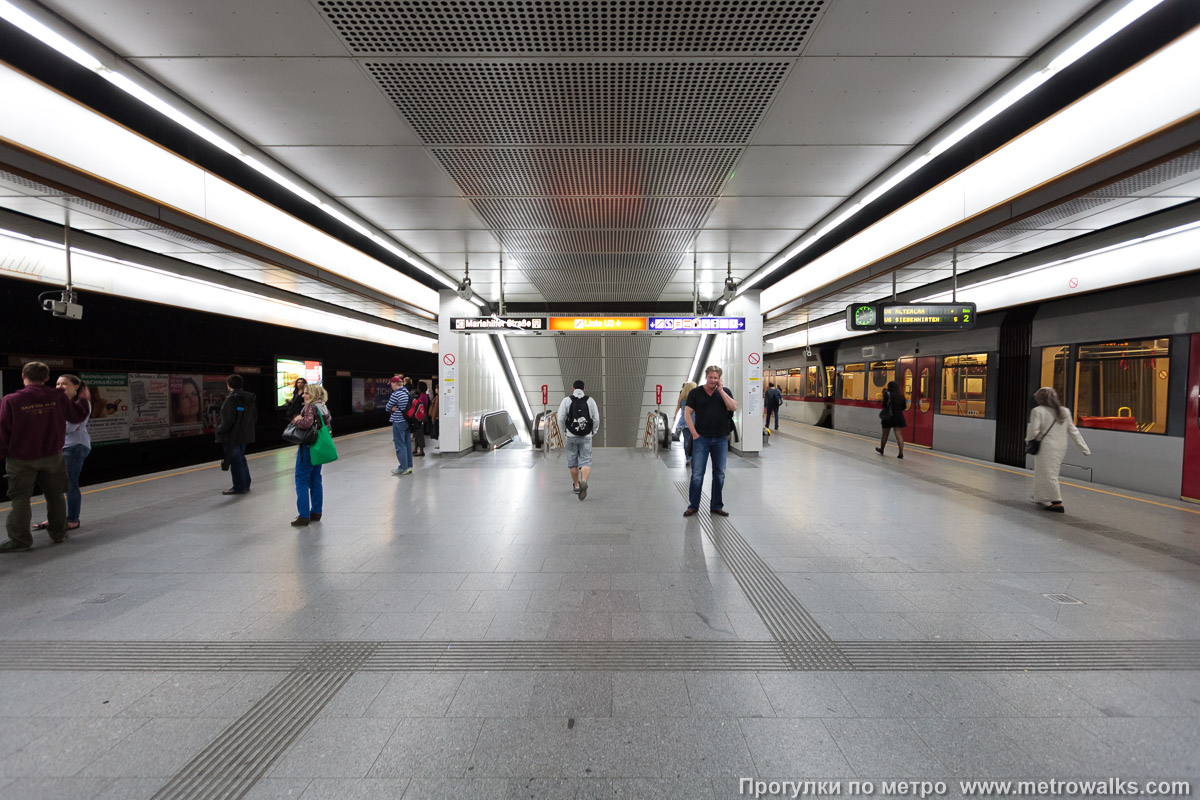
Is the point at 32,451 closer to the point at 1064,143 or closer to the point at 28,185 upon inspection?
the point at 28,185

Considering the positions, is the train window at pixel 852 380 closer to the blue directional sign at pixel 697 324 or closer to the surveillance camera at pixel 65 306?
the blue directional sign at pixel 697 324

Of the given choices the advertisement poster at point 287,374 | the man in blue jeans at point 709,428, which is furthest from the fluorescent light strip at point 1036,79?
the advertisement poster at point 287,374

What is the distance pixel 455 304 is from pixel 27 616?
28.9ft

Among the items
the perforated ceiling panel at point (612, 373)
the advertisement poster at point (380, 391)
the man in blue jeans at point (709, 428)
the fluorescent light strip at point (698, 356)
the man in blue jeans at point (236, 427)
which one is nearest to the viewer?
the man in blue jeans at point (709, 428)

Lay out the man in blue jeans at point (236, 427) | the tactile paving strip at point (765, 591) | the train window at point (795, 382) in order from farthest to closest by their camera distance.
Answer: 1. the train window at point (795, 382)
2. the man in blue jeans at point (236, 427)
3. the tactile paving strip at point (765, 591)

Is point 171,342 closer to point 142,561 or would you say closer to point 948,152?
point 142,561

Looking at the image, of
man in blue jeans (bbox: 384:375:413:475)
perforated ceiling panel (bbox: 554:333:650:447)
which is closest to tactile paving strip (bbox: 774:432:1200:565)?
man in blue jeans (bbox: 384:375:413:475)

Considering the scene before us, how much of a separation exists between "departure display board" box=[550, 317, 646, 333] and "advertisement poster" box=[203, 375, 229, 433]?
687cm

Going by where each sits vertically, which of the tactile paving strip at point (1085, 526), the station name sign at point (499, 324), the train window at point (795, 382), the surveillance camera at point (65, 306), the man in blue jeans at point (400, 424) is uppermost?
the station name sign at point (499, 324)

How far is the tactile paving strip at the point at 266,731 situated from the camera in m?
1.88

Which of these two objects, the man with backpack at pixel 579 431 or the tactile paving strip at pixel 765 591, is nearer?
the tactile paving strip at pixel 765 591

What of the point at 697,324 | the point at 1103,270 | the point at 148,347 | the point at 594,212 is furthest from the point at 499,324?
the point at 1103,270

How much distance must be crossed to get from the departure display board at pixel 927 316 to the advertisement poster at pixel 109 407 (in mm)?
12144

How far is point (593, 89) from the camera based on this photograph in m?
3.89
